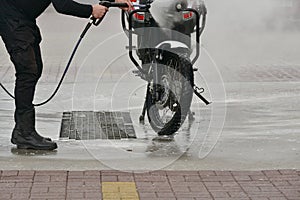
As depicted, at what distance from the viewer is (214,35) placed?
2006 cm

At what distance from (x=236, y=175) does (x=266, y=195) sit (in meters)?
0.56

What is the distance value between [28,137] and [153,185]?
5.24 feet

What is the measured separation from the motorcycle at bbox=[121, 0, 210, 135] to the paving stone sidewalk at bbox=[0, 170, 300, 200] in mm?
1299

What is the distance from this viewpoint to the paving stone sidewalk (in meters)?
6.08

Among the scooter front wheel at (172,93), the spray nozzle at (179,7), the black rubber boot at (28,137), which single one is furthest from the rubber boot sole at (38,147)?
the spray nozzle at (179,7)

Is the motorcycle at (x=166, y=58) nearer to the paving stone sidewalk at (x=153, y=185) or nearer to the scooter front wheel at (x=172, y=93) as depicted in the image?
the scooter front wheel at (x=172, y=93)

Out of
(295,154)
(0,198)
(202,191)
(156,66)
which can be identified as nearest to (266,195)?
(202,191)

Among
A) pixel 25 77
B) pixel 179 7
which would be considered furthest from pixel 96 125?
pixel 179 7

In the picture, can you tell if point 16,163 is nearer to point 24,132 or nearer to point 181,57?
point 24,132

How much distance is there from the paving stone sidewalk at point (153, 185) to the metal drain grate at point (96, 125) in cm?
146

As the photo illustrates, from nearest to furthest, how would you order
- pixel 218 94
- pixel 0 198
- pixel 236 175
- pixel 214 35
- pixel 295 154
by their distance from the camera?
pixel 0 198 < pixel 236 175 < pixel 295 154 < pixel 218 94 < pixel 214 35

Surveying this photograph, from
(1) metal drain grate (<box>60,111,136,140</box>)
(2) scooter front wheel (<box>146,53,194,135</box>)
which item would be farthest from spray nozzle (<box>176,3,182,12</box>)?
(1) metal drain grate (<box>60,111,136,140</box>)

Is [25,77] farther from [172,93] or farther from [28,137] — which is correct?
[172,93]

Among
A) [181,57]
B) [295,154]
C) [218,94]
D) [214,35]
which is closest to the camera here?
[295,154]
